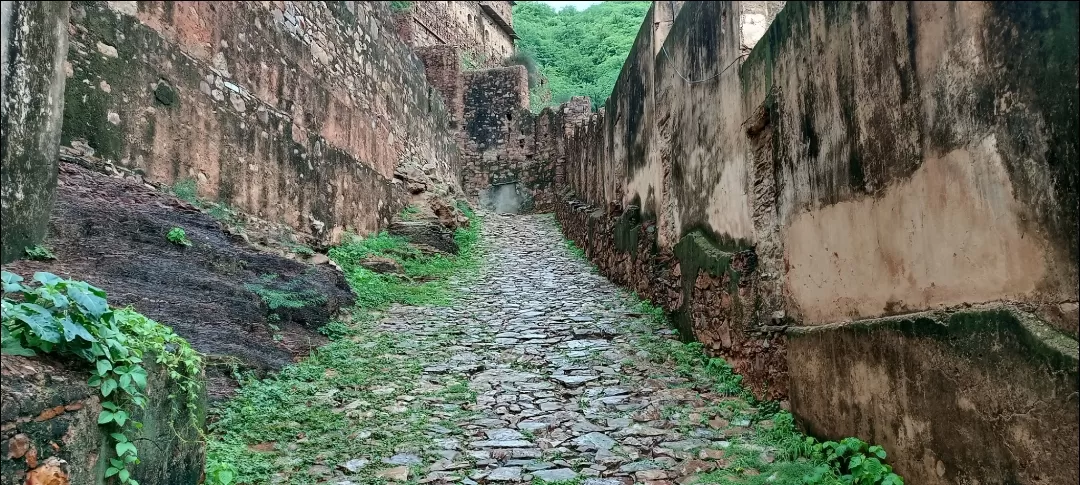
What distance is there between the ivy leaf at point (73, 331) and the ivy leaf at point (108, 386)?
7.3 inches

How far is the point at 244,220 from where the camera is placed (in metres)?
6.89

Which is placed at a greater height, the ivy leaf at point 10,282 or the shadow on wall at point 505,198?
the shadow on wall at point 505,198

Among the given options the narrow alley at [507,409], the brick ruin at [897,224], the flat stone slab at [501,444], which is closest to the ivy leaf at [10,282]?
the narrow alley at [507,409]

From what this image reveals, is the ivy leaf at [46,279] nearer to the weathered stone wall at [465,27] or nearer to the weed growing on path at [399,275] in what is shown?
the weed growing on path at [399,275]

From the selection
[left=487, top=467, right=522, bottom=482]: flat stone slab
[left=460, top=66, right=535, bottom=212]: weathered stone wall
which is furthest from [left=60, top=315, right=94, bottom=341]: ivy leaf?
[left=460, top=66, right=535, bottom=212]: weathered stone wall

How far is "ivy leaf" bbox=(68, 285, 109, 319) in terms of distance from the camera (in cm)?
266

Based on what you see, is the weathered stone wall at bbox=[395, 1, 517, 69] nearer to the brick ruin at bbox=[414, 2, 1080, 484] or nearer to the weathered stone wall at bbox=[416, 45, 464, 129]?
the weathered stone wall at bbox=[416, 45, 464, 129]

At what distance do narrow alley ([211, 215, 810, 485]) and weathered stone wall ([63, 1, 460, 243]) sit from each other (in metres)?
2.18

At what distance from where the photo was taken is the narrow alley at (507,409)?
3812 millimetres

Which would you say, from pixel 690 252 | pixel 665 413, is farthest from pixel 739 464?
pixel 690 252

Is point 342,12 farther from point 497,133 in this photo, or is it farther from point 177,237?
point 497,133

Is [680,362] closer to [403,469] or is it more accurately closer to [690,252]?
[690,252]

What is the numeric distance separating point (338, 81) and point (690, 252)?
5983mm

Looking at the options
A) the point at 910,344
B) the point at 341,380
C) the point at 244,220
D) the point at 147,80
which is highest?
the point at 147,80
